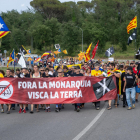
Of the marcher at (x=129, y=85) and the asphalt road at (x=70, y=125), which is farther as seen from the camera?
the marcher at (x=129, y=85)

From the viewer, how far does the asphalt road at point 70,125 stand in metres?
5.89

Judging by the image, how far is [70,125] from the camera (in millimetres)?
6859

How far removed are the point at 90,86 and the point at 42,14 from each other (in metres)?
78.5

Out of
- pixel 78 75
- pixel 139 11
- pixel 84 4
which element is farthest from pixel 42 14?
pixel 78 75

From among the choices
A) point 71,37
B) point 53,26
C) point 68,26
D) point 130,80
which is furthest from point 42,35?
point 130,80

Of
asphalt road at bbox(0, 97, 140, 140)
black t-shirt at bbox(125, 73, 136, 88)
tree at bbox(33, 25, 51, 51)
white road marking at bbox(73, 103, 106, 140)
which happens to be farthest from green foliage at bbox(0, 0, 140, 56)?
white road marking at bbox(73, 103, 106, 140)

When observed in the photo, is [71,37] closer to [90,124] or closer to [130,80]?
[130,80]

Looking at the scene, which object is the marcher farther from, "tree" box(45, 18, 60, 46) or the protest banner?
"tree" box(45, 18, 60, 46)

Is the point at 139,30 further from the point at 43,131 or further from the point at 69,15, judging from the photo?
the point at 43,131

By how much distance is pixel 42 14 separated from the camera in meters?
84.3

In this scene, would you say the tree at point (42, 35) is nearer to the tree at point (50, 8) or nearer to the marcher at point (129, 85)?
the tree at point (50, 8)

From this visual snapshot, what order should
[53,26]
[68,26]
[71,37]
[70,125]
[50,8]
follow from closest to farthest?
1. [70,125]
2. [68,26]
3. [71,37]
4. [53,26]
5. [50,8]

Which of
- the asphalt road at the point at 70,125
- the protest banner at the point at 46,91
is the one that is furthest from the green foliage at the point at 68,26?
the asphalt road at the point at 70,125

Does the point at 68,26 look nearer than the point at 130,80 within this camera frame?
No
